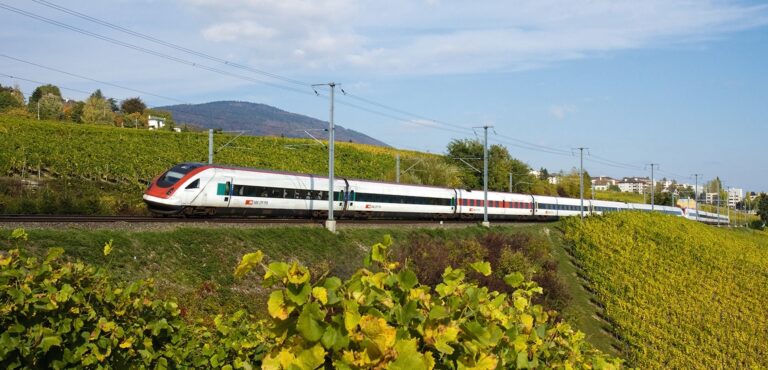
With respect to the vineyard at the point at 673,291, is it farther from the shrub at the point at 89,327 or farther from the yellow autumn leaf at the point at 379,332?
the yellow autumn leaf at the point at 379,332

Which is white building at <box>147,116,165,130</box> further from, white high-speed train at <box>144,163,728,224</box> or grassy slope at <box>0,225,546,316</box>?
grassy slope at <box>0,225,546,316</box>

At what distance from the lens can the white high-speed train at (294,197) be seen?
27.0m

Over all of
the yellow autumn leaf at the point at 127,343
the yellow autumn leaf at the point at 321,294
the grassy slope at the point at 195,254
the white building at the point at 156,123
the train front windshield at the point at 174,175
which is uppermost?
the white building at the point at 156,123

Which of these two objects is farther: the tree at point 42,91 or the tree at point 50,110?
the tree at point 42,91

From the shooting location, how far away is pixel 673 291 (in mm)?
38156

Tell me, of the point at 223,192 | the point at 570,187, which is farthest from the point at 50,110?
the point at 570,187

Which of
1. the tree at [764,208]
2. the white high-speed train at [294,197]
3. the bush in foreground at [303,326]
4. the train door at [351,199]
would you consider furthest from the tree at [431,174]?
the tree at [764,208]

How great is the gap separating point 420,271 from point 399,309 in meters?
24.1

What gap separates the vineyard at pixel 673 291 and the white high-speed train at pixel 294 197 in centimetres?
936

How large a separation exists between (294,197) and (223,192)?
4825mm

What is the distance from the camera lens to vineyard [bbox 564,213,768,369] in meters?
29.6

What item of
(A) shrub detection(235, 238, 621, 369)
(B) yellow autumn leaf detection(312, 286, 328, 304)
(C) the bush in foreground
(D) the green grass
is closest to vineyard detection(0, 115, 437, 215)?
(D) the green grass

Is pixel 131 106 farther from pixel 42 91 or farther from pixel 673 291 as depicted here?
pixel 673 291

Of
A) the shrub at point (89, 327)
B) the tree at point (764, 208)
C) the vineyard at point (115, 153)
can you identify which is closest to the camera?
the shrub at point (89, 327)
